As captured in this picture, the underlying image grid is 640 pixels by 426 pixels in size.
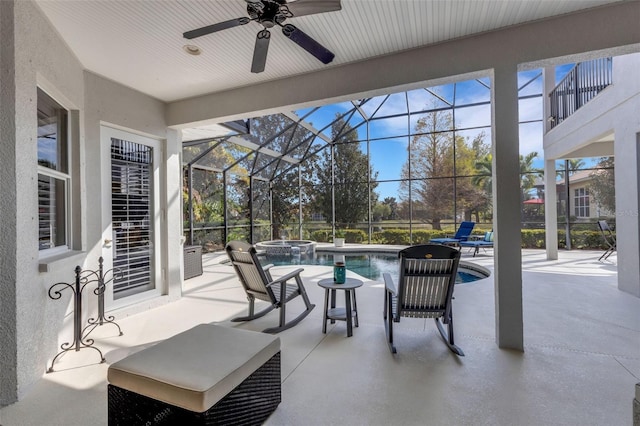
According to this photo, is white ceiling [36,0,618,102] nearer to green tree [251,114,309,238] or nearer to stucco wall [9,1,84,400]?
stucco wall [9,1,84,400]

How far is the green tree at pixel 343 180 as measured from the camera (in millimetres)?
12859

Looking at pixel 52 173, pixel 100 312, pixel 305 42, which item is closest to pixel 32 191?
pixel 52 173

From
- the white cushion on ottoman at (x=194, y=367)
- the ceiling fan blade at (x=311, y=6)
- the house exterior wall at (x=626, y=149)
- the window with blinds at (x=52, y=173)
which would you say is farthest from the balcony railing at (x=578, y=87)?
the window with blinds at (x=52, y=173)

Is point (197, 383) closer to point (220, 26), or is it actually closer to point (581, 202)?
point (220, 26)

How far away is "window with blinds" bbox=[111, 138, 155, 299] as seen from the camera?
3.95m

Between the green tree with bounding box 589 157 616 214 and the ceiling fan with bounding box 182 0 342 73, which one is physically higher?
the ceiling fan with bounding box 182 0 342 73

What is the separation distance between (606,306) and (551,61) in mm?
3289

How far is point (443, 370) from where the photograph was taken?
2.46 meters

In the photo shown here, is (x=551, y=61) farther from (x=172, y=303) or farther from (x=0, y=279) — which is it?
(x=172, y=303)

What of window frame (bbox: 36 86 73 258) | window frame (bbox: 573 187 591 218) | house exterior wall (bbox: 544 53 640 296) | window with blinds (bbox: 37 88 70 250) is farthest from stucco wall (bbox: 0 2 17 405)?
window frame (bbox: 573 187 591 218)

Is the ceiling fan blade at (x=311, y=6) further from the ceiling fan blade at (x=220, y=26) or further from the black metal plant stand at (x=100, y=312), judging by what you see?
the black metal plant stand at (x=100, y=312)

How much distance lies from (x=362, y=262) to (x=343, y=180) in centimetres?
461

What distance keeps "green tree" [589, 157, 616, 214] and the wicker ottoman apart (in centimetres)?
1278

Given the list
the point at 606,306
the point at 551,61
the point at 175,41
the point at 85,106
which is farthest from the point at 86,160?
the point at 606,306
